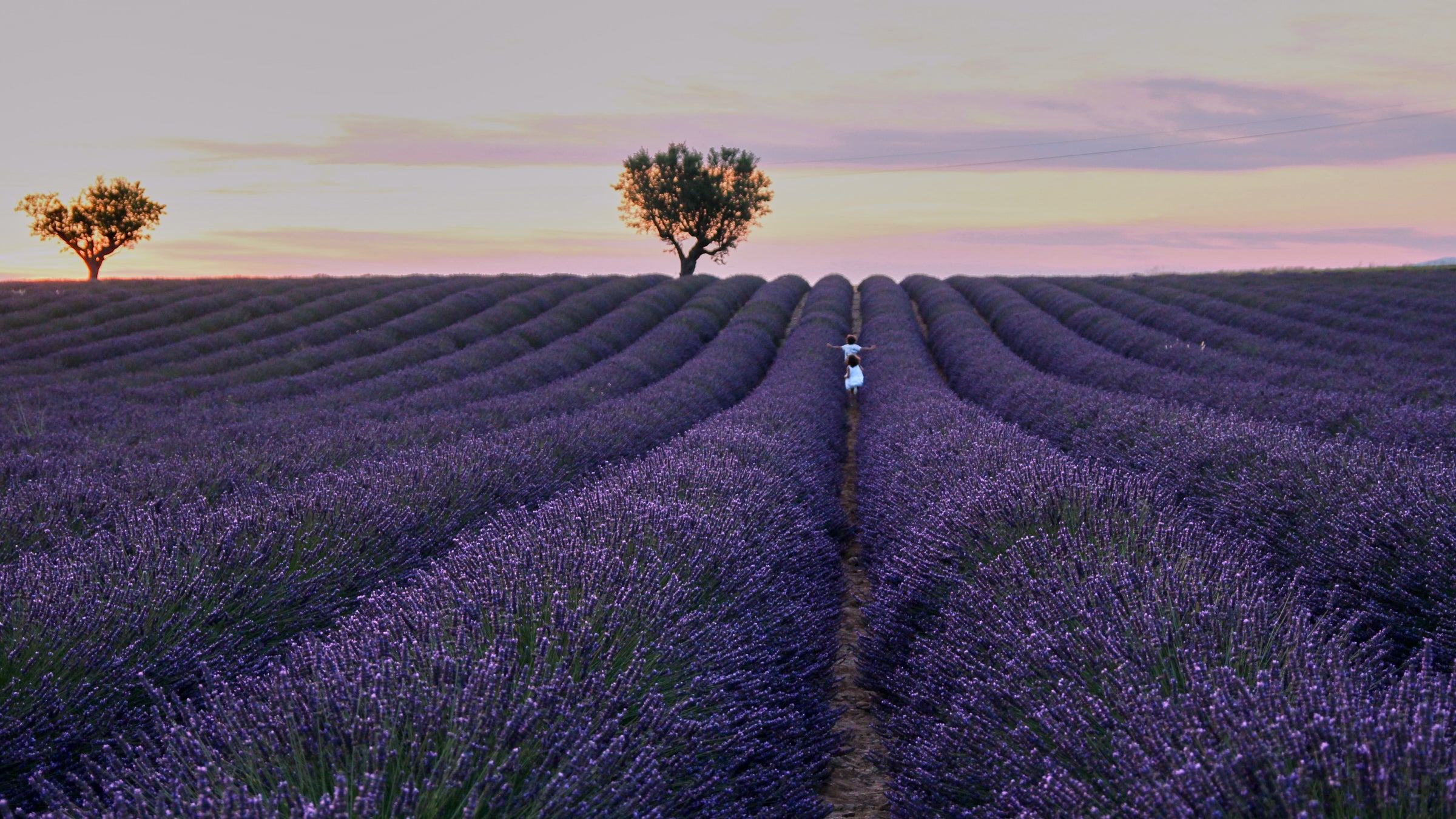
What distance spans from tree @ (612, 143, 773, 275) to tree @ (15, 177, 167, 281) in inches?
746

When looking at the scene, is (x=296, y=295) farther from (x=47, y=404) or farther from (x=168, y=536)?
(x=168, y=536)

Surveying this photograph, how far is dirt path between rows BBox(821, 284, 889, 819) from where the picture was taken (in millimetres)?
3473

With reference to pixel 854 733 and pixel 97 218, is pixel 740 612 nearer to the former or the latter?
pixel 854 733

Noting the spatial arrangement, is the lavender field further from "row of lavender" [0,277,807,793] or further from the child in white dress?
the child in white dress

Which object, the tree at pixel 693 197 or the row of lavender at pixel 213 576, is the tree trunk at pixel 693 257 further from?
the row of lavender at pixel 213 576

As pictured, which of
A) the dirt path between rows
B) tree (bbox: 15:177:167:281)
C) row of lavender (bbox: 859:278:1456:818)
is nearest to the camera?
row of lavender (bbox: 859:278:1456:818)

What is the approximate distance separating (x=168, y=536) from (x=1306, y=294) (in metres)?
23.0

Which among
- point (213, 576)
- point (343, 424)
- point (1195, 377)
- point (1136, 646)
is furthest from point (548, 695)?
point (1195, 377)

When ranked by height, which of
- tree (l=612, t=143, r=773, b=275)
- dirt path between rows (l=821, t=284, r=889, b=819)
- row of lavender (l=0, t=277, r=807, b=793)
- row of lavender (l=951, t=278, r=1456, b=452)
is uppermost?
tree (l=612, t=143, r=773, b=275)

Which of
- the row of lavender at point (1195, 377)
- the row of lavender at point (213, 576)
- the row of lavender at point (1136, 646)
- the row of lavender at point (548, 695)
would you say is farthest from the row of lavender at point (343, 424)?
the row of lavender at point (1195, 377)

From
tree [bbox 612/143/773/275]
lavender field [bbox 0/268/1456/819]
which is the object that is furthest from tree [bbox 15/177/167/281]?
lavender field [bbox 0/268/1456/819]

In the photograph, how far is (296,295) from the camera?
69.9 feet

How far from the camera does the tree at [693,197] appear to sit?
3666cm

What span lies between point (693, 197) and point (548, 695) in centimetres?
3561
